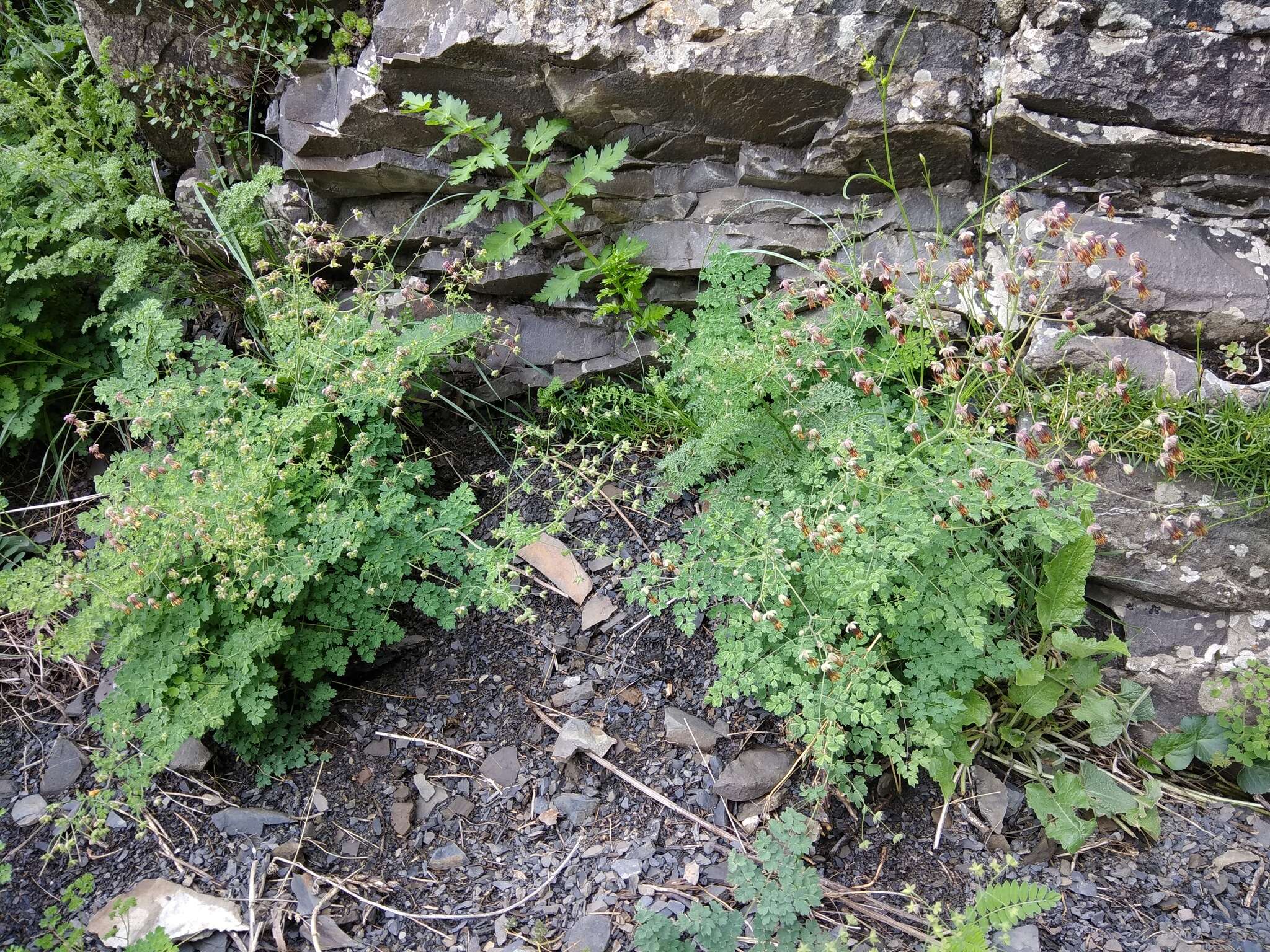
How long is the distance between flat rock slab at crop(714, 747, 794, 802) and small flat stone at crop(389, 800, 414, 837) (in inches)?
40.0

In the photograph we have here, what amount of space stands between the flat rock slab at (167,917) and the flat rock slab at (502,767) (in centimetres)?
83

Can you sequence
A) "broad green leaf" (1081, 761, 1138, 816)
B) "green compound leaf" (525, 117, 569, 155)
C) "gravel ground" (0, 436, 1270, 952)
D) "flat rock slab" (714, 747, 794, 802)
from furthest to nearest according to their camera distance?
"green compound leaf" (525, 117, 569, 155) < "flat rock slab" (714, 747, 794, 802) < "broad green leaf" (1081, 761, 1138, 816) < "gravel ground" (0, 436, 1270, 952)

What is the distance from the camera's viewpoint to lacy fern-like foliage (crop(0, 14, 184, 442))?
361 cm

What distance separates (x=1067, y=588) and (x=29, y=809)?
11.7 ft

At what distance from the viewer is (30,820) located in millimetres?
2926

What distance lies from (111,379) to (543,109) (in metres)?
1.95

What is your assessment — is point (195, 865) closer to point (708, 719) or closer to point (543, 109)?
point (708, 719)

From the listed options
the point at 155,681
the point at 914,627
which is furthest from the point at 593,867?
the point at 155,681

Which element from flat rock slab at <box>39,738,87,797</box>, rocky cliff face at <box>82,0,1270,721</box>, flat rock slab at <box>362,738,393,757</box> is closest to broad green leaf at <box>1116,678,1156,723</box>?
rocky cliff face at <box>82,0,1270,721</box>

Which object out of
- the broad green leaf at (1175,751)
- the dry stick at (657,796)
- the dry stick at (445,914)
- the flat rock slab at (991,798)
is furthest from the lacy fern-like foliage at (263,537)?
the broad green leaf at (1175,751)

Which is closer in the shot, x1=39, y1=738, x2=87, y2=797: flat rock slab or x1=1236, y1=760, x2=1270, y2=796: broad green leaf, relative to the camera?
x1=1236, y1=760, x2=1270, y2=796: broad green leaf

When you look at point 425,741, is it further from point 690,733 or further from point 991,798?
point 991,798

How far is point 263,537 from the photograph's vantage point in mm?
2738

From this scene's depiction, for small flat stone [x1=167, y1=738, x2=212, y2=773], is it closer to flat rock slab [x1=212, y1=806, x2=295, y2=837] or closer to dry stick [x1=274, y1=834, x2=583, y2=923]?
flat rock slab [x1=212, y1=806, x2=295, y2=837]
